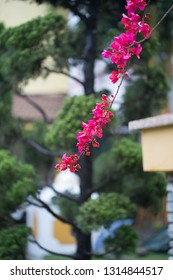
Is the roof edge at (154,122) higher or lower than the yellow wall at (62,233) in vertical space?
lower

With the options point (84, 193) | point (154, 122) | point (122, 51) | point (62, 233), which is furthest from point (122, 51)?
point (62, 233)

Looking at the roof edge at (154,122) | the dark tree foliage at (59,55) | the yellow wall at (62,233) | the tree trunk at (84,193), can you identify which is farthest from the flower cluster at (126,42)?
the yellow wall at (62,233)

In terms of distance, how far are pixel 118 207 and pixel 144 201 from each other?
544 millimetres

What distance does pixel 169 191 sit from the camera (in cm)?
330

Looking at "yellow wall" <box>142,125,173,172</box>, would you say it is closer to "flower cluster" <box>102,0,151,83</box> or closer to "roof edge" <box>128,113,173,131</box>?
"roof edge" <box>128,113,173,131</box>

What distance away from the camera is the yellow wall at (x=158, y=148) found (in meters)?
3.06

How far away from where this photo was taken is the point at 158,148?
3.13 metres

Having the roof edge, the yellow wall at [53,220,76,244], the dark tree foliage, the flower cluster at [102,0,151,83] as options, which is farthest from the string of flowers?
the yellow wall at [53,220,76,244]

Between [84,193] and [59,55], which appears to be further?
[59,55]

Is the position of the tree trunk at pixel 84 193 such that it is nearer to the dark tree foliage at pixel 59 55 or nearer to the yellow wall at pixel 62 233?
the dark tree foliage at pixel 59 55

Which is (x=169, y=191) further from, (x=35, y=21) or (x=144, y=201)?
(x=35, y=21)

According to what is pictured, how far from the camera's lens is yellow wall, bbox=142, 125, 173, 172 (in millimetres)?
3061

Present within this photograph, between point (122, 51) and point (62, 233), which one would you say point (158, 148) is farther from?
point (62, 233)
